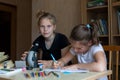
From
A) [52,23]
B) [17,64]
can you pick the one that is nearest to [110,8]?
[52,23]

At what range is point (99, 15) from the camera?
8.92 feet

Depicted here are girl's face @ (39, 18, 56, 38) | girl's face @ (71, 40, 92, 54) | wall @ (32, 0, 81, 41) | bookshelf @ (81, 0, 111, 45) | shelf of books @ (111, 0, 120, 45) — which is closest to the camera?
girl's face @ (71, 40, 92, 54)

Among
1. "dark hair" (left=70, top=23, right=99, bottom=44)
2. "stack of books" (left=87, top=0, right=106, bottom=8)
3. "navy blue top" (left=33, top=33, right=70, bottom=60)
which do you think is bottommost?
"navy blue top" (left=33, top=33, right=70, bottom=60)

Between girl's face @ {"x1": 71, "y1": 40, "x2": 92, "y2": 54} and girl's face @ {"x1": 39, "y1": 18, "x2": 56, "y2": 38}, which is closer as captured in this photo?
girl's face @ {"x1": 71, "y1": 40, "x2": 92, "y2": 54}

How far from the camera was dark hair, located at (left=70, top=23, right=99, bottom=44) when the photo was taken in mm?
1432

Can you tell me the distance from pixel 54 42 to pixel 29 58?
2.05 ft

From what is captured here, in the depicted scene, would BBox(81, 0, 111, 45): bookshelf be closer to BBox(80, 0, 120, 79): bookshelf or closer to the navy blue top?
BBox(80, 0, 120, 79): bookshelf

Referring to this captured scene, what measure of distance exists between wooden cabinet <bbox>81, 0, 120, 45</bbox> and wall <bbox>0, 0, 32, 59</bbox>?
1.23 meters

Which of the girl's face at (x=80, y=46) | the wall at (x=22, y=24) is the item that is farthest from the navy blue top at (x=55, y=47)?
the wall at (x=22, y=24)

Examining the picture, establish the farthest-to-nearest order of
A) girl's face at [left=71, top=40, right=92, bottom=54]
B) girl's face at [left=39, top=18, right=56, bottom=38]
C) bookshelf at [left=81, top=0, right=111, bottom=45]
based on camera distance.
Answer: bookshelf at [left=81, top=0, right=111, bottom=45], girl's face at [left=39, top=18, right=56, bottom=38], girl's face at [left=71, top=40, right=92, bottom=54]

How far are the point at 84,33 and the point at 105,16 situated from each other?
4.25 feet

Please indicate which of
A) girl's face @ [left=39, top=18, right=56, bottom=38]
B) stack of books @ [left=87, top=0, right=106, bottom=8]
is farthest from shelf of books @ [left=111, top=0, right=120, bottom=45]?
girl's face @ [left=39, top=18, right=56, bottom=38]

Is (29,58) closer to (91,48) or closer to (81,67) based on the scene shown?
(81,67)

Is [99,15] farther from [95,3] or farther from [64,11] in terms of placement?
[64,11]
